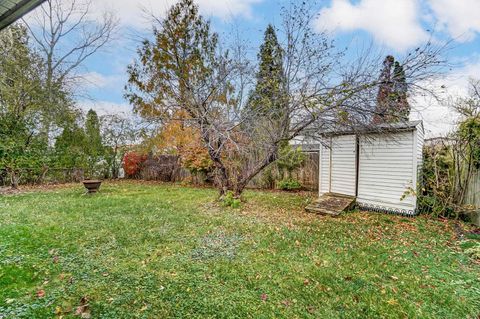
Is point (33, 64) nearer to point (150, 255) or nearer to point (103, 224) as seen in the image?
point (103, 224)

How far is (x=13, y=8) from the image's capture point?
1223 millimetres

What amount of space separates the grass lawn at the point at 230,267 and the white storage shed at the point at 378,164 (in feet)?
2.40

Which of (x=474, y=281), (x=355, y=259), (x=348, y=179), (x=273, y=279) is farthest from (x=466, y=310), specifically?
(x=348, y=179)

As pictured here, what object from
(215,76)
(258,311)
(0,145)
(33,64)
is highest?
(33,64)

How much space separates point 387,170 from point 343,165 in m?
1.12

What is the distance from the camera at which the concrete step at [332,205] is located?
5.90 meters

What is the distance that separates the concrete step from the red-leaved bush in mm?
10014

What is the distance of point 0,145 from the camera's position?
8.82 m

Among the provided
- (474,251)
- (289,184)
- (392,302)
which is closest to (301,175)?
(289,184)

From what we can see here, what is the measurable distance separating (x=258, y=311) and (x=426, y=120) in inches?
240

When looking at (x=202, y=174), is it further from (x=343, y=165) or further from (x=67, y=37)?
(x=67, y=37)

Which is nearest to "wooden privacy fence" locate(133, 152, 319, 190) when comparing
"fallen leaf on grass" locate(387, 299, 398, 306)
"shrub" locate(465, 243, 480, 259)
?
"shrub" locate(465, 243, 480, 259)

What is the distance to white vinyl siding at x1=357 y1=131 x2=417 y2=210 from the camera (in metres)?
5.76

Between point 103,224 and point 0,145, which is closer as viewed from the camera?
point 103,224
